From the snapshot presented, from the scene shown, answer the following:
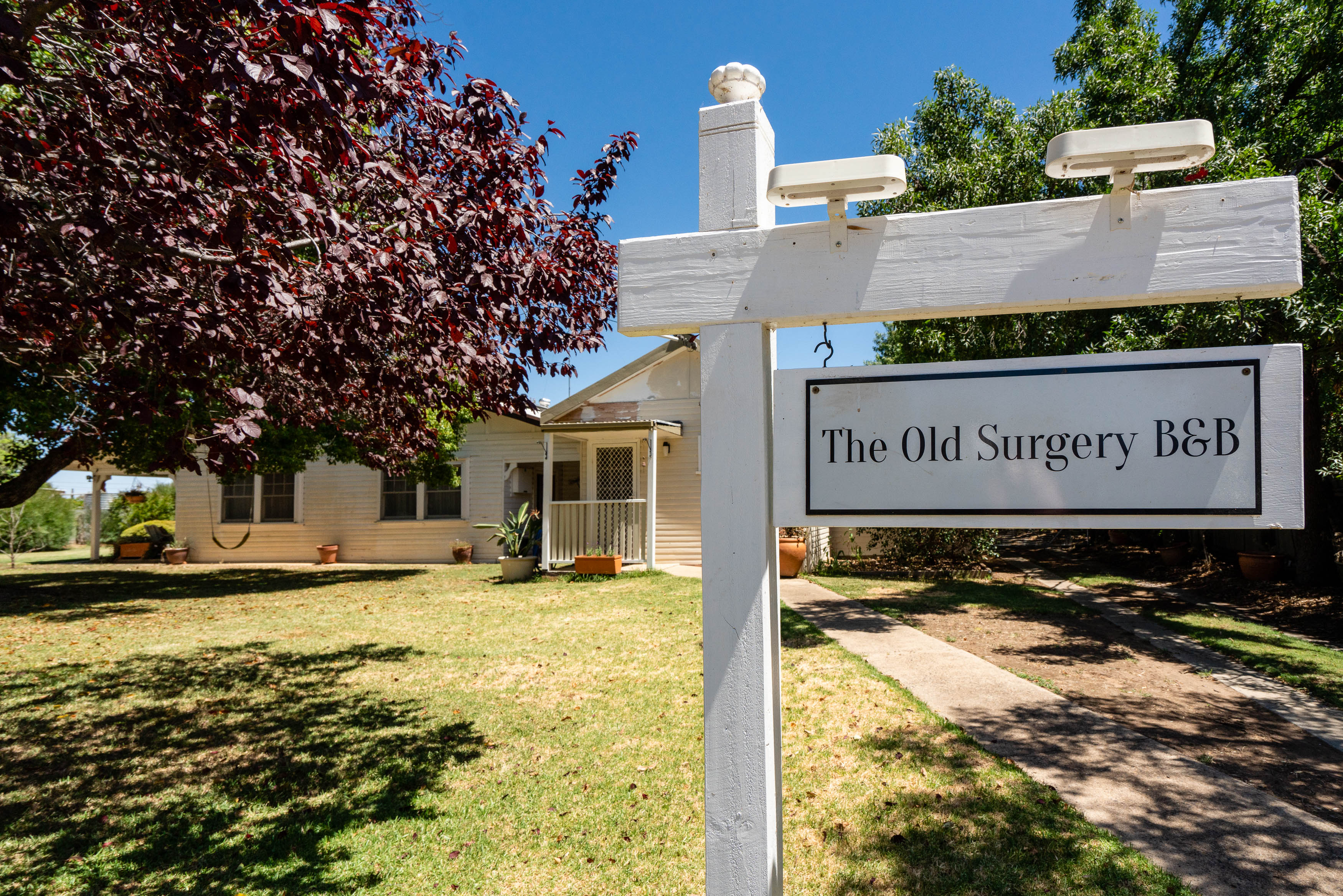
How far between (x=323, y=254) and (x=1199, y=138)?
396 cm

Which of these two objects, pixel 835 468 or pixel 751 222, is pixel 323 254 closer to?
pixel 751 222

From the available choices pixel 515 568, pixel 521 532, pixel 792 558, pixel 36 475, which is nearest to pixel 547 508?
pixel 521 532

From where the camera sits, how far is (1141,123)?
9414 millimetres

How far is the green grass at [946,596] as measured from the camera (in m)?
9.85

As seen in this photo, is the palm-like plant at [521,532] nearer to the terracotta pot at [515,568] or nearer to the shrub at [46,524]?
the terracotta pot at [515,568]

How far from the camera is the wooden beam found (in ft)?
5.40

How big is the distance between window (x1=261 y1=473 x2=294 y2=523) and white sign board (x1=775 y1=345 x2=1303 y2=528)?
19.3 m

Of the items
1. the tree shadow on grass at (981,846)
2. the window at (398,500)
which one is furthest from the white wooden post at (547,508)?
the tree shadow on grass at (981,846)

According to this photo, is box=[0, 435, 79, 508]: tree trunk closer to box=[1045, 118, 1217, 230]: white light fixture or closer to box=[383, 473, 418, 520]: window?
box=[383, 473, 418, 520]: window

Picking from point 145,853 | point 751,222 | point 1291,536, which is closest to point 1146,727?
point 751,222

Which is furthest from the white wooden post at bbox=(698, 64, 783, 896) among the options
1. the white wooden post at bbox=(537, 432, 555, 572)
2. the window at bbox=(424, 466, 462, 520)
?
the window at bbox=(424, 466, 462, 520)

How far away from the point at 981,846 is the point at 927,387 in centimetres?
273

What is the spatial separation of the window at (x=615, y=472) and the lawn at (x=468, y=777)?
7.56 metres

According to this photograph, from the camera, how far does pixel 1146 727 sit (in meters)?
5.06
